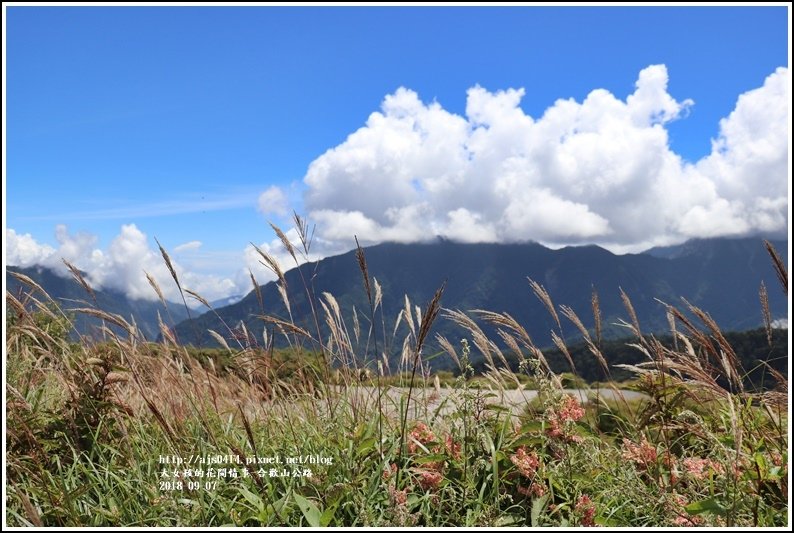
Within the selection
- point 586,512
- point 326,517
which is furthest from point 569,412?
point 326,517

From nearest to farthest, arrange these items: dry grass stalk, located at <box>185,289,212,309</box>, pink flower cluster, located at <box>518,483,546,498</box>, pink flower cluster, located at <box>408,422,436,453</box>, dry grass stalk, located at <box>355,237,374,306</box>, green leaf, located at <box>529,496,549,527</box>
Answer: dry grass stalk, located at <box>355,237,374,306</box>, green leaf, located at <box>529,496,549,527</box>, pink flower cluster, located at <box>518,483,546,498</box>, pink flower cluster, located at <box>408,422,436,453</box>, dry grass stalk, located at <box>185,289,212,309</box>

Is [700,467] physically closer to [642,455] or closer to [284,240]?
[642,455]

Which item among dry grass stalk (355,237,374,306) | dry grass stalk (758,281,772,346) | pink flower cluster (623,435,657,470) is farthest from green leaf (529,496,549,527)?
dry grass stalk (758,281,772,346)

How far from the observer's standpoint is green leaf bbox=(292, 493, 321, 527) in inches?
78.7

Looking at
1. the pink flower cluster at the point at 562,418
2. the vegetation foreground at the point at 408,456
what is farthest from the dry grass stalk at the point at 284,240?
the pink flower cluster at the point at 562,418

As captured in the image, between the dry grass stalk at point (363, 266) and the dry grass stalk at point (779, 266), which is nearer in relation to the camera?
the dry grass stalk at point (363, 266)

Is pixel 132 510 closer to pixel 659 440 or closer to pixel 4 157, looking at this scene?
pixel 4 157

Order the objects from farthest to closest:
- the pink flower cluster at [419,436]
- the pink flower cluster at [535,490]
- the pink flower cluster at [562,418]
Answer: the pink flower cluster at [419,436] < the pink flower cluster at [562,418] < the pink flower cluster at [535,490]

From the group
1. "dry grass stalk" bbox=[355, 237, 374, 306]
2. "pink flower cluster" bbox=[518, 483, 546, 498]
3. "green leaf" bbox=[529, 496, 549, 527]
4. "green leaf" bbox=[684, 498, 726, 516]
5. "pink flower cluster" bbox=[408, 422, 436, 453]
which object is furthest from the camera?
"pink flower cluster" bbox=[408, 422, 436, 453]

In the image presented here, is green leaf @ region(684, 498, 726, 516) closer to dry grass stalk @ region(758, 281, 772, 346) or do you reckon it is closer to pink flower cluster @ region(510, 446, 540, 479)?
pink flower cluster @ region(510, 446, 540, 479)

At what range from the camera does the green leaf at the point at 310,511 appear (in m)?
2.00

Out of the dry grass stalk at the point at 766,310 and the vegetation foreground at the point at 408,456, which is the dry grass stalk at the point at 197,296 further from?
the dry grass stalk at the point at 766,310

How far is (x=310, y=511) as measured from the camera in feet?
6.82

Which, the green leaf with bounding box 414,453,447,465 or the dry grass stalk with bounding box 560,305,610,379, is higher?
the dry grass stalk with bounding box 560,305,610,379
